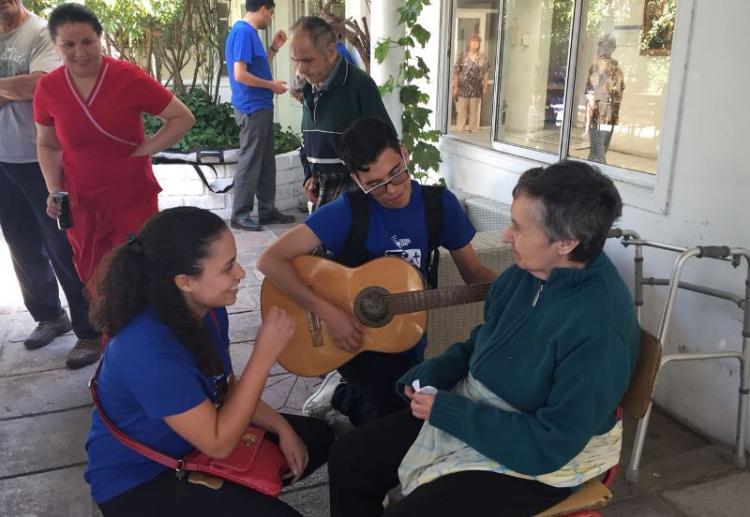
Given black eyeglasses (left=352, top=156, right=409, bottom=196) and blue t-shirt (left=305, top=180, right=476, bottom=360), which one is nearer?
black eyeglasses (left=352, top=156, right=409, bottom=196)

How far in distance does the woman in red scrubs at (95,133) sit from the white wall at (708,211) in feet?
7.28

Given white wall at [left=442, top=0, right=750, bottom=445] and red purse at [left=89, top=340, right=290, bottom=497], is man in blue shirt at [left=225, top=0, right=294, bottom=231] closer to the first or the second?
white wall at [left=442, top=0, right=750, bottom=445]

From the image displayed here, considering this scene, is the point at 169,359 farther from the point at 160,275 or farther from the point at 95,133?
the point at 95,133

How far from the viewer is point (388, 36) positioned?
4422mm

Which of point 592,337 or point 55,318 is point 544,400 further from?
point 55,318

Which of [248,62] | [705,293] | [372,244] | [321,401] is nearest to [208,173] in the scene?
[248,62]

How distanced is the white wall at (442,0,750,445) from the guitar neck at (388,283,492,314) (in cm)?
105

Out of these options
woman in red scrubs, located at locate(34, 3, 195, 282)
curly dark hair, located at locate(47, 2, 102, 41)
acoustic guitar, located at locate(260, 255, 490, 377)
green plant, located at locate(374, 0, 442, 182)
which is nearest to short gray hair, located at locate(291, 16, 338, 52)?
woman in red scrubs, located at locate(34, 3, 195, 282)

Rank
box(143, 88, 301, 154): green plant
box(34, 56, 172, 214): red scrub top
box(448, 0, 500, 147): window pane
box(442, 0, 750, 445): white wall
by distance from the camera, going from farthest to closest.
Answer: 1. box(143, 88, 301, 154): green plant
2. box(448, 0, 500, 147): window pane
3. box(34, 56, 172, 214): red scrub top
4. box(442, 0, 750, 445): white wall

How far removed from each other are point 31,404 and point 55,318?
81cm

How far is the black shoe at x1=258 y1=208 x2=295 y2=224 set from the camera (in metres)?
5.99

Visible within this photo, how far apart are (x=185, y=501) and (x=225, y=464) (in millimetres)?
126

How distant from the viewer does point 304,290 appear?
2.39 m

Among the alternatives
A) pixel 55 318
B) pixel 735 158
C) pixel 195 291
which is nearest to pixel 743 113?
pixel 735 158
